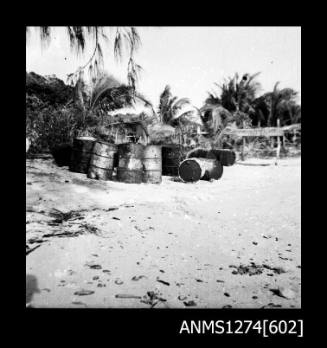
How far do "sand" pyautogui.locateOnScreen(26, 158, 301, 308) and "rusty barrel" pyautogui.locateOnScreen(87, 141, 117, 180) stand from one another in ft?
4.25

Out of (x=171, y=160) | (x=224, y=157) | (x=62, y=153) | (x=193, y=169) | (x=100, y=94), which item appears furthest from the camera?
(x=224, y=157)

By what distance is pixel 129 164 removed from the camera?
23.2 feet

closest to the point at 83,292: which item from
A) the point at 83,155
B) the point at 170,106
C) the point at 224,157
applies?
the point at 83,155

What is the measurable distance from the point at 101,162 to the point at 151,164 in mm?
1284

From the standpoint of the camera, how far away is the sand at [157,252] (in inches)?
92.5

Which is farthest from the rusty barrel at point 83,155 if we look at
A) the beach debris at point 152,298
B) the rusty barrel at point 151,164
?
the beach debris at point 152,298

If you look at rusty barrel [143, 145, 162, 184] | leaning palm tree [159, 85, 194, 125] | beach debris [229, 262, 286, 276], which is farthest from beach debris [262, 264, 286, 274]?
leaning palm tree [159, 85, 194, 125]

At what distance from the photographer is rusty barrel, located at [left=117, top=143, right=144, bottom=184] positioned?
707cm

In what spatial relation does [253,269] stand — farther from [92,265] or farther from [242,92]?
[242,92]

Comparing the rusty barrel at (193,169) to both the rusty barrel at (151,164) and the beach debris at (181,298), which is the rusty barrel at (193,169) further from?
the beach debris at (181,298)

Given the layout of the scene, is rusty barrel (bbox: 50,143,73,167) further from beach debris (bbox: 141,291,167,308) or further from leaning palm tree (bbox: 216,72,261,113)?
leaning palm tree (bbox: 216,72,261,113)

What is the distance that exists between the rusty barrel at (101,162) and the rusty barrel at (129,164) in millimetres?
248
